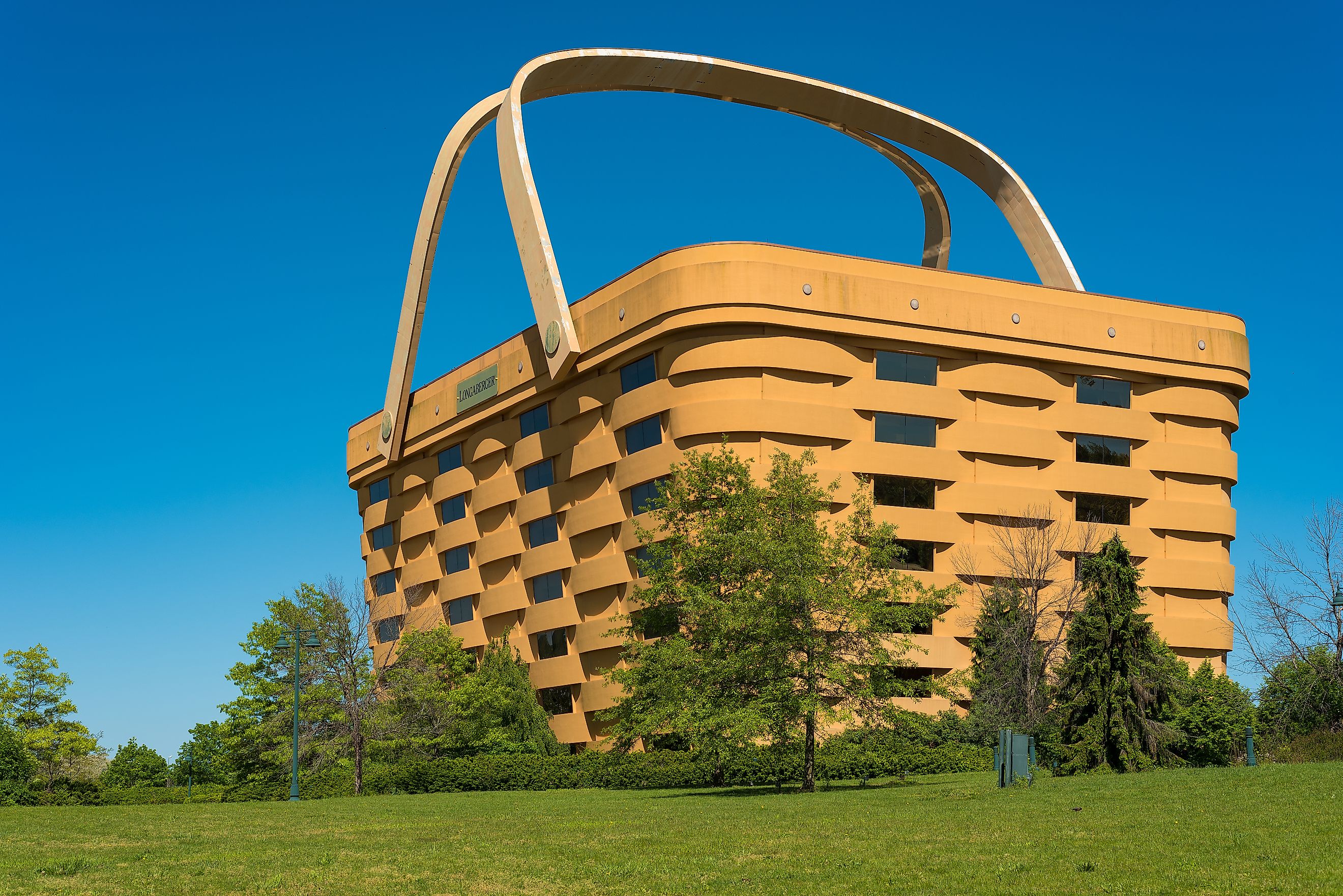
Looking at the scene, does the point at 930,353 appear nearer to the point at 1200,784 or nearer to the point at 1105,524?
the point at 1105,524

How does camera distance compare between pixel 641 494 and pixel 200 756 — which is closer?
pixel 641 494

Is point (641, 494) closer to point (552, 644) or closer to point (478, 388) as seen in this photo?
point (552, 644)

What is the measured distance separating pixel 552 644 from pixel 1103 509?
2444 cm

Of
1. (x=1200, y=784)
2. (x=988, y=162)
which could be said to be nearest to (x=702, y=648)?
(x=1200, y=784)

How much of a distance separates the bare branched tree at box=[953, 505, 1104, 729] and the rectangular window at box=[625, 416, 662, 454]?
1289 centimetres

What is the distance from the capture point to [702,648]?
3247cm

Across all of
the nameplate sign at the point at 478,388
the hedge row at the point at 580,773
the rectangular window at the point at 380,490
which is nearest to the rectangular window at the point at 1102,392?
the hedge row at the point at 580,773

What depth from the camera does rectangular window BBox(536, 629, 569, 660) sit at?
184 ft

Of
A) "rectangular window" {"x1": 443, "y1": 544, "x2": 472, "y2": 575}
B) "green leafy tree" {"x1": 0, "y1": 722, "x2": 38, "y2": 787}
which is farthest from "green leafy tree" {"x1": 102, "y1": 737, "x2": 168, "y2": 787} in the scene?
"rectangular window" {"x1": 443, "y1": 544, "x2": 472, "y2": 575}

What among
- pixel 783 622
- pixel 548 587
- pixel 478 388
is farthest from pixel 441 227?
pixel 783 622

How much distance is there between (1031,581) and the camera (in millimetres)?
49531

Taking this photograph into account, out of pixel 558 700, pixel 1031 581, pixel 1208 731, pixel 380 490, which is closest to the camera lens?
pixel 1208 731

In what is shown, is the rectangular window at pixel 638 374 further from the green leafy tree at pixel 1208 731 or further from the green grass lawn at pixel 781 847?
the green grass lawn at pixel 781 847

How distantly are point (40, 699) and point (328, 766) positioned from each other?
95.4 ft
